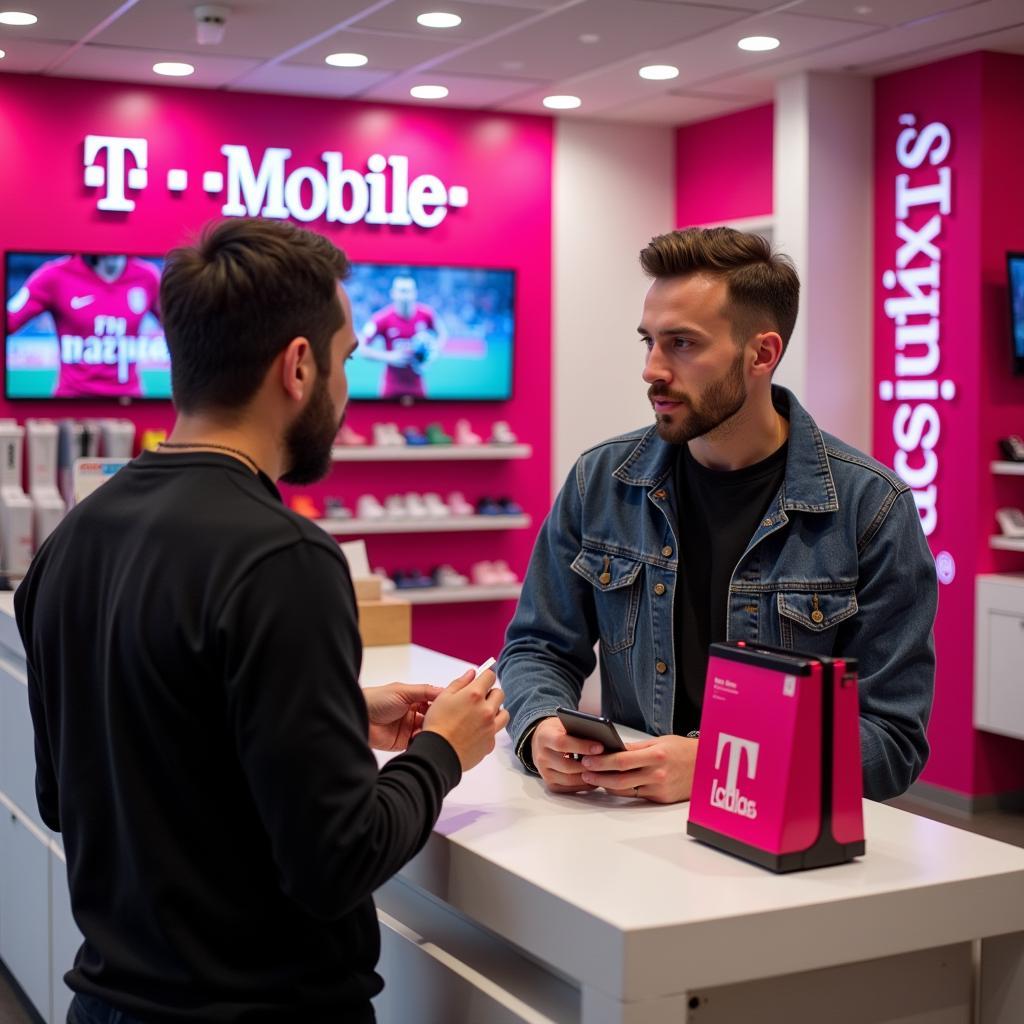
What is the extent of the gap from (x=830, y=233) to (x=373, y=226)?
6.59 ft

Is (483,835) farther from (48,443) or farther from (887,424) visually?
(887,424)

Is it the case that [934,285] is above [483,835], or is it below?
above

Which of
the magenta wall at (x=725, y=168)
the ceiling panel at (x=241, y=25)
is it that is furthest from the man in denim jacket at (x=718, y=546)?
the magenta wall at (x=725, y=168)

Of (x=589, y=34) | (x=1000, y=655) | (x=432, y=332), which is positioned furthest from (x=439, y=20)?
(x=1000, y=655)

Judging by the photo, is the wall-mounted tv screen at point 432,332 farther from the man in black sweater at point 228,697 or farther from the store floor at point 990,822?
the man in black sweater at point 228,697

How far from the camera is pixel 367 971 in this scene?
1.55m

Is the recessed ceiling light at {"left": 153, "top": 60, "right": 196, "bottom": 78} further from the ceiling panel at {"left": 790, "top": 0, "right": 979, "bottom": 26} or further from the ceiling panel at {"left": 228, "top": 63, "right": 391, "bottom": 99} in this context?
the ceiling panel at {"left": 790, "top": 0, "right": 979, "bottom": 26}

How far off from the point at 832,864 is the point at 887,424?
14.8 ft

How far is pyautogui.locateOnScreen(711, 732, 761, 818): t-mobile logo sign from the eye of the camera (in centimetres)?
162

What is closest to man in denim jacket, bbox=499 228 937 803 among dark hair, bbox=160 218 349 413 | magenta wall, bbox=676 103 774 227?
dark hair, bbox=160 218 349 413

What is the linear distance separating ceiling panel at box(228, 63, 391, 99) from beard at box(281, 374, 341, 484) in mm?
4560

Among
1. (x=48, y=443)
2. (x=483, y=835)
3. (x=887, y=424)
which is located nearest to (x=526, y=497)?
(x=887, y=424)

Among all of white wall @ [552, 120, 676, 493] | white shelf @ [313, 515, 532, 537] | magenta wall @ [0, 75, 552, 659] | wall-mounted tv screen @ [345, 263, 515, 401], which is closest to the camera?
magenta wall @ [0, 75, 552, 659]

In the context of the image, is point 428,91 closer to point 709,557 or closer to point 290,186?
point 290,186
